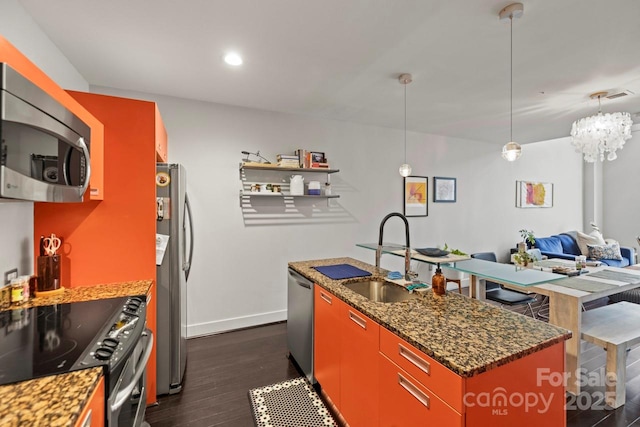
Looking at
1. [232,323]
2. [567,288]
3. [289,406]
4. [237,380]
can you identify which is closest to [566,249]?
[567,288]

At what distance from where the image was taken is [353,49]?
221 centimetres

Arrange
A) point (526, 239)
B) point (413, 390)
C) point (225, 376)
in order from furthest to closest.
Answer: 1. point (526, 239)
2. point (225, 376)
3. point (413, 390)

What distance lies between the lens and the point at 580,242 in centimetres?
545

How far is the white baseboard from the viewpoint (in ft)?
10.7

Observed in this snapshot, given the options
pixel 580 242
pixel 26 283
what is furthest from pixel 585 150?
pixel 26 283

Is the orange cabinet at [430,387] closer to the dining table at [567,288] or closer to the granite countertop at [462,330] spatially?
the granite countertop at [462,330]

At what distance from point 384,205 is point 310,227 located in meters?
1.30

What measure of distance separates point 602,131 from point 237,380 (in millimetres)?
4558

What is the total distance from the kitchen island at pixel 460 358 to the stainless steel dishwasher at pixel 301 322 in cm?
60

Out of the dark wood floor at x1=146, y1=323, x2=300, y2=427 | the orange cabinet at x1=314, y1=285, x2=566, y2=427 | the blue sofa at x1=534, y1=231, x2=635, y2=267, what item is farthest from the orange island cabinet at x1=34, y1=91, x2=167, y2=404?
the blue sofa at x1=534, y1=231, x2=635, y2=267

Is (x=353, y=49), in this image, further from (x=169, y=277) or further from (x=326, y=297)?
(x=169, y=277)

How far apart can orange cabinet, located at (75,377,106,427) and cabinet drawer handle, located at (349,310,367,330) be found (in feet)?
3.81

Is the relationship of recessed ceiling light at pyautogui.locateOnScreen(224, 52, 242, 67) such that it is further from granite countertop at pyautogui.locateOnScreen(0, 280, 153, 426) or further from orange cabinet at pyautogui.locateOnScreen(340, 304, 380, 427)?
granite countertop at pyautogui.locateOnScreen(0, 280, 153, 426)

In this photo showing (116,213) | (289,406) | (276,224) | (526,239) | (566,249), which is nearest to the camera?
(116,213)
